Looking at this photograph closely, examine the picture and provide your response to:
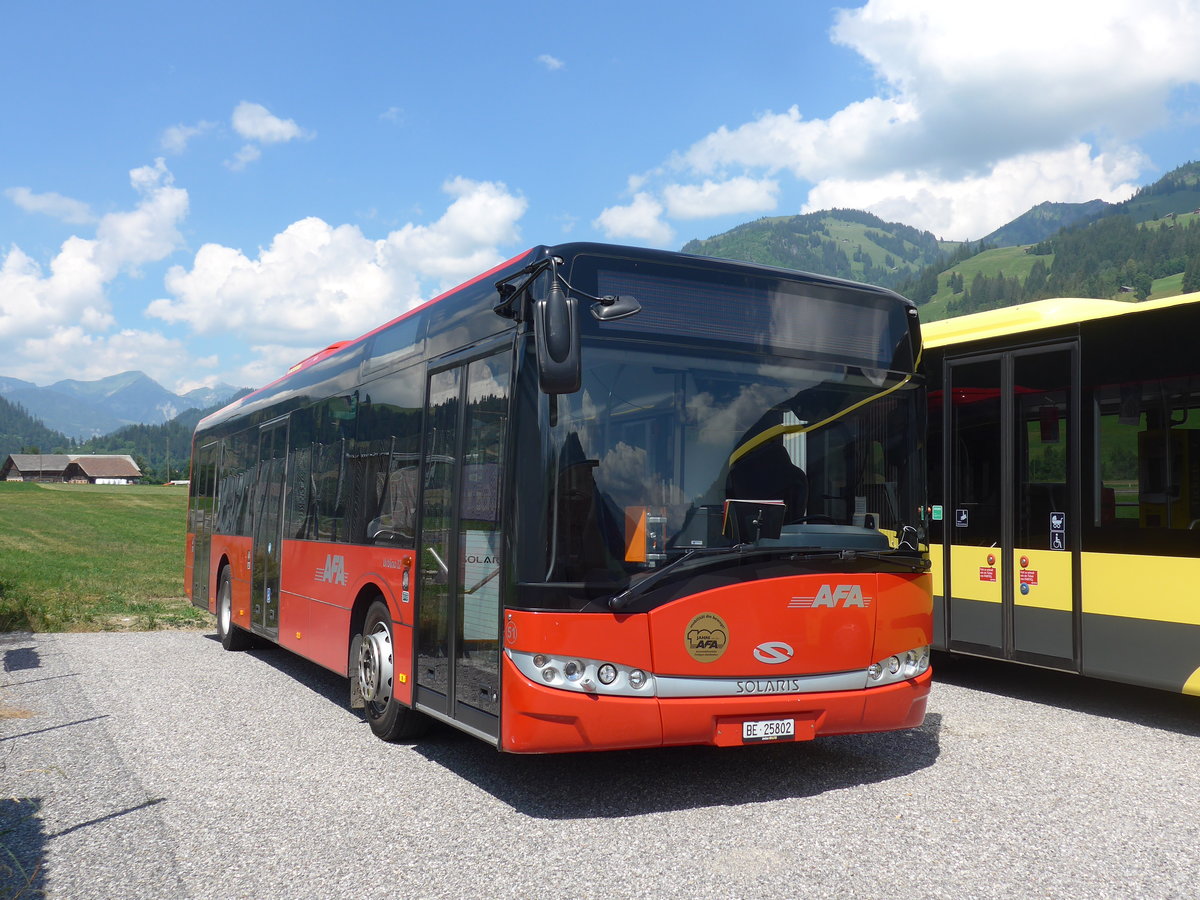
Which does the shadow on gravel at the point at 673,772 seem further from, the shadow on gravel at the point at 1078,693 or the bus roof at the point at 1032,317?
the bus roof at the point at 1032,317

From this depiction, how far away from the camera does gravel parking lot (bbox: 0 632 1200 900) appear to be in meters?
4.53

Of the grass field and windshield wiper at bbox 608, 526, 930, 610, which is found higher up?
windshield wiper at bbox 608, 526, 930, 610

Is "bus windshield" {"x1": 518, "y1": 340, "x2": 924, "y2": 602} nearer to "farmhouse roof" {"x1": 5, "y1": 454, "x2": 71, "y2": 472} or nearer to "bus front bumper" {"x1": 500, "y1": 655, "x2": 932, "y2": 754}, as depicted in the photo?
"bus front bumper" {"x1": 500, "y1": 655, "x2": 932, "y2": 754}

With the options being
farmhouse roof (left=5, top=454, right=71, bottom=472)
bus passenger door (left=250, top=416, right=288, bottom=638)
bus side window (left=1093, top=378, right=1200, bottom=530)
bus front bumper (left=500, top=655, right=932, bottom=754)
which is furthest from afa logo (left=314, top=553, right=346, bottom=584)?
farmhouse roof (left=5, top=454, right=71, bottom=472)

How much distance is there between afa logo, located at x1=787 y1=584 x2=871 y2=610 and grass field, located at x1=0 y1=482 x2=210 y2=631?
461 inches

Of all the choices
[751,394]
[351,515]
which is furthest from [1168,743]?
[351,515]

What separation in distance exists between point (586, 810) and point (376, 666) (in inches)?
90.3

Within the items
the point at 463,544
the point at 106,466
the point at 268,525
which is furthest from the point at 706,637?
A: the point at 106,466

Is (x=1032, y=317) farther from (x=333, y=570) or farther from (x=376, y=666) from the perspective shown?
(x=333, y=570)

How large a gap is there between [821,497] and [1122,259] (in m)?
161

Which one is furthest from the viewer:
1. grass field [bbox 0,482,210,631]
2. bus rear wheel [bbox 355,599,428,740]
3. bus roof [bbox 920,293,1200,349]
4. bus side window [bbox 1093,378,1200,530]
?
grass field [bbox 0,482,210,631]

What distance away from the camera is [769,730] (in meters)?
5.63

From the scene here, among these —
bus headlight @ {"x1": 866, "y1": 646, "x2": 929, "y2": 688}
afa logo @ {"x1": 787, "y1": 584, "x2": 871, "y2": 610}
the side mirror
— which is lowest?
bus headlight @ {"x1": 866, "y1": 646, "x2": 929, "y2": 688}

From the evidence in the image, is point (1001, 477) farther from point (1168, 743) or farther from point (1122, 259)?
point (1122, 259)
